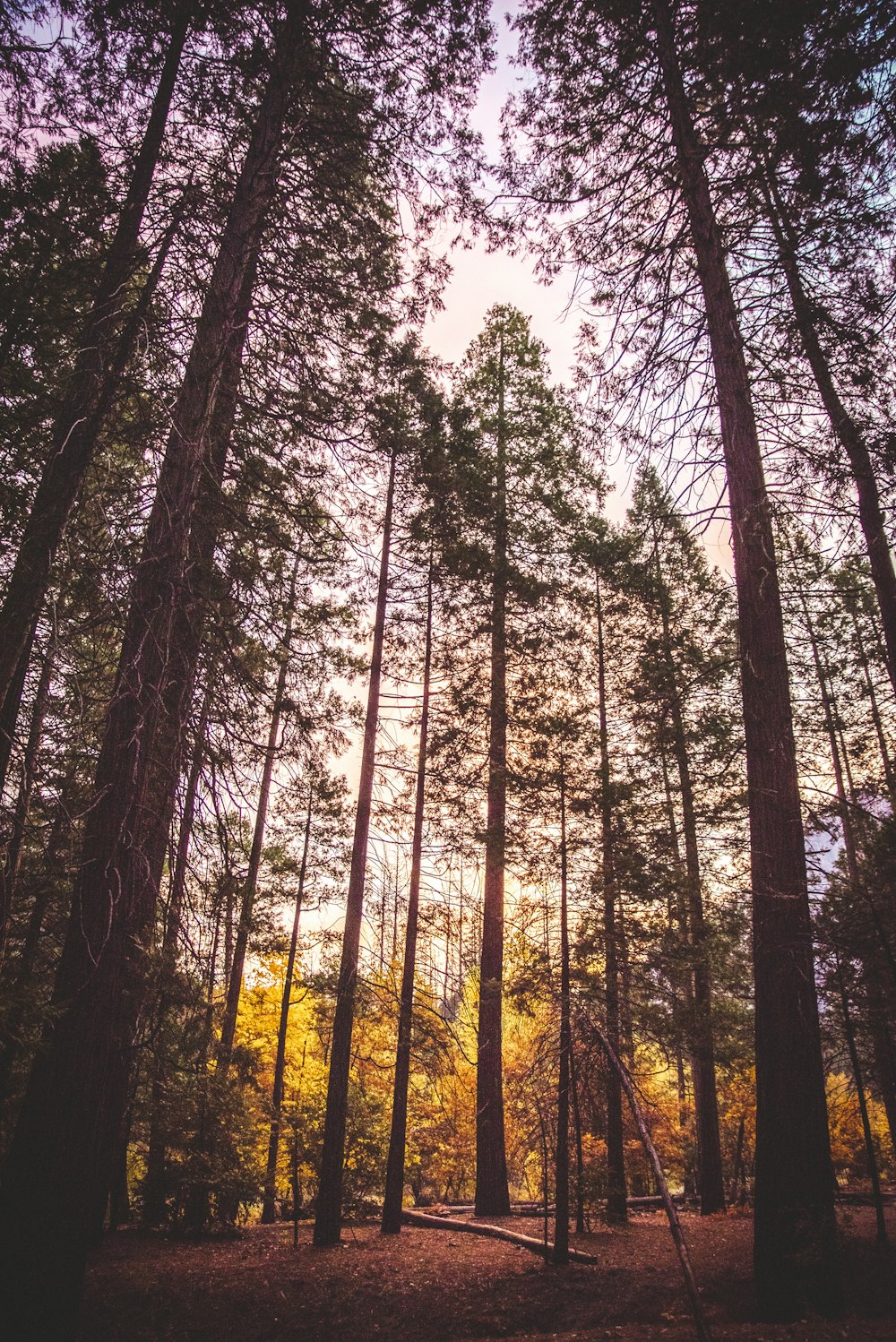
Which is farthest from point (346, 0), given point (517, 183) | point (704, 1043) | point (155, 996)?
point (704, 1043)

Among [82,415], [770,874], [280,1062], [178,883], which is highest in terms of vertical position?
[82,415]

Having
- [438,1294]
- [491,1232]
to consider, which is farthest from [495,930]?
[438,1294]

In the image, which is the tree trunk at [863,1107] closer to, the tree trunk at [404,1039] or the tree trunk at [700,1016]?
the tree trunk at [700,1016]

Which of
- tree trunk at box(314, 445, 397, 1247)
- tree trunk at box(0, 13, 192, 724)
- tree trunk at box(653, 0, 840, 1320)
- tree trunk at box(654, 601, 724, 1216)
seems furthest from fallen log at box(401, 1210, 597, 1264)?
tree trunk at box(0, 13, 192, 724)

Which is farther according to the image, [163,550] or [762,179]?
[762,179]

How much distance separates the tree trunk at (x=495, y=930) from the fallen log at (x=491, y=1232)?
673 mm

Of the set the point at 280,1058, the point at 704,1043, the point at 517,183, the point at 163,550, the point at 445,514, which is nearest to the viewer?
the point at 163,550

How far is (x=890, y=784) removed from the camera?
28.5ft

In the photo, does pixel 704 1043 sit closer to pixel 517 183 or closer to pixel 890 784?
pixel 890 784

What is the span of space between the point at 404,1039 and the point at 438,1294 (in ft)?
11.6

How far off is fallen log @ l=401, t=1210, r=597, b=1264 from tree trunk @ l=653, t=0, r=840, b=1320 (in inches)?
187

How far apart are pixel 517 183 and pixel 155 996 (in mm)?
8945

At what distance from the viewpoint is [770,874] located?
5.65 m

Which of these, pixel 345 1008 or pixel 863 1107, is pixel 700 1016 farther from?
pixel 345 1008
